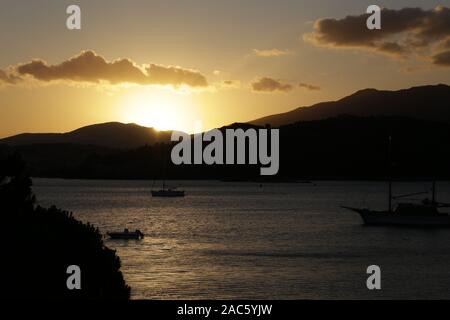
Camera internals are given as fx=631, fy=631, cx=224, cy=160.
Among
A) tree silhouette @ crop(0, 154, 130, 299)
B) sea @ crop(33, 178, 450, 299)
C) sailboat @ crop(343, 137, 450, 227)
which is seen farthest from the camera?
sailboat @ crop(343, 137, 450, 227)

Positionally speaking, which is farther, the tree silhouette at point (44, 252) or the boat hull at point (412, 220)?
the boat hull at point (412, 220)

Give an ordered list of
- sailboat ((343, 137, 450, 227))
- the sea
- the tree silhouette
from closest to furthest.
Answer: the tree silhouette
the sea
sailboat ((343, 137, 450, 227))

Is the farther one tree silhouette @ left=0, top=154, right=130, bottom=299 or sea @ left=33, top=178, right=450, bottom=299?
sea @ left=33, top=178, right=450, bottom=299

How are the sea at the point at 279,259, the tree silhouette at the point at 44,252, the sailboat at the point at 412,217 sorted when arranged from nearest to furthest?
the tree silhouette at the point at 44,252
the sea at the point at 279,259
the sailboat at the point at 412,217

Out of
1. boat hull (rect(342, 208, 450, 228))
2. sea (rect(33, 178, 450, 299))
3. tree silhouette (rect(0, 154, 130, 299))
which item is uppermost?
tree silhouette (rect(0, 154, 130, 299))

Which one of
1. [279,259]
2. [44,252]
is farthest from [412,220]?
[44,252]

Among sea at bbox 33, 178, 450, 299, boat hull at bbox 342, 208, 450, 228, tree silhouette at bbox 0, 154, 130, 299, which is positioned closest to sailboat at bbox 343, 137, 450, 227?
boat hull at bbox 342, 208, 450, 228

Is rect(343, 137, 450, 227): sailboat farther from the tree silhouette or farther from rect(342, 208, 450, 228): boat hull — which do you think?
the tree silhouette

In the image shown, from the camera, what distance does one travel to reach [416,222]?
91.0 metres

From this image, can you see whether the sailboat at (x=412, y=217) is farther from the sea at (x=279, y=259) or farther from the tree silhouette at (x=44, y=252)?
the tree silhouette at (x=44, y=252)

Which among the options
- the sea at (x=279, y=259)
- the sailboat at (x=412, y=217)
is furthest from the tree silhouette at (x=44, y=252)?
the sailboat at (x=412, y=217)

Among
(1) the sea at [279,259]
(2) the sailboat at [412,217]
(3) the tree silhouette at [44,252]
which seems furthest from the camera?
(2) the sailboat at [412,217]

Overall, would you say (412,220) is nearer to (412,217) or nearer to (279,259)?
(412,217)
